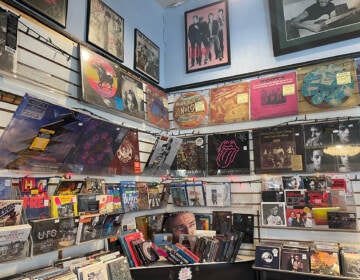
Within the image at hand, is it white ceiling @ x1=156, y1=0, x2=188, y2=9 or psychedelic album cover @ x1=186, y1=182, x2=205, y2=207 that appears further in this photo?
white ceiling @ x1=156, y1=0, x2=188, y2=9

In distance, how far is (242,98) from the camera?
126 inches

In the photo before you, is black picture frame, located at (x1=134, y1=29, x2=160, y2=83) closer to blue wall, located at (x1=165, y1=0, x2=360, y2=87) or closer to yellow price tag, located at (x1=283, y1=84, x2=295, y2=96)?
blue wall, located at (x1=165, y1=0, x2=360, y2=87)

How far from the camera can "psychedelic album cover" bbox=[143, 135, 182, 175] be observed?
9.76 feet

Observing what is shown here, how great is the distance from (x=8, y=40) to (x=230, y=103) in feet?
7.06

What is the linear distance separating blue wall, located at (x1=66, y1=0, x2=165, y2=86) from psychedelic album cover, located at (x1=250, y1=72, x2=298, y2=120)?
3.93 feet

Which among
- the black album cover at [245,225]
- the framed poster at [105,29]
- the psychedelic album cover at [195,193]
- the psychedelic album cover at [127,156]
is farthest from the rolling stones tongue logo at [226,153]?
the framed poster at [105,29]

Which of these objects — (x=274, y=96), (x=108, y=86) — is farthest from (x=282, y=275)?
(x=108, y=86)

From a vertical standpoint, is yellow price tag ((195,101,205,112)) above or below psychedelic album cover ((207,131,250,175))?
above

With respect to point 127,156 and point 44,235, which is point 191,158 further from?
point 44,235

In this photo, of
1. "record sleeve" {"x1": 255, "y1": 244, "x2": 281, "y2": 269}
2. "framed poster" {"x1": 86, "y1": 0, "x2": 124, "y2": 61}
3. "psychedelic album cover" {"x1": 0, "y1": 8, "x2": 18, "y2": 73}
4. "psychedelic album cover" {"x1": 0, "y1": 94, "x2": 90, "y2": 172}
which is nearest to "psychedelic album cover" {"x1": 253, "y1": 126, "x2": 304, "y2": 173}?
"record sleeve" {"x1": 255, "y1": 244, "x2": 281, "y2": 269}

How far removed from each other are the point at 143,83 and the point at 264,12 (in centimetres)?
155

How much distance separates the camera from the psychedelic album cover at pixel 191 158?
3.30 metres

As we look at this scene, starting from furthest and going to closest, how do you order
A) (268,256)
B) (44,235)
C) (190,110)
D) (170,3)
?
1. (170,3)
2. (190,110)
3. (268,256)
4. (44,235)

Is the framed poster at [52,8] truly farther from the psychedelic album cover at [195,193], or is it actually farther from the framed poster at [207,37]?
the psychedelic album cover at [195,193]
